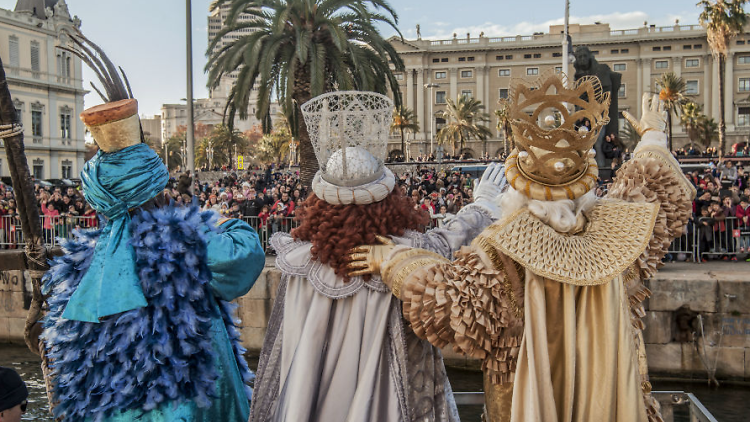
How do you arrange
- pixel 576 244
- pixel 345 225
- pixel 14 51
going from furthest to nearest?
pixel 14 51 < pixel 345 225 < pixel 576 244

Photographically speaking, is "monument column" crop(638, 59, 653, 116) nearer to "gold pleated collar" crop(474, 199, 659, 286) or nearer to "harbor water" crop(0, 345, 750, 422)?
"harbor water" crop(0, 345, 750, 422)

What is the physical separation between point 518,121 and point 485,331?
2.58 feet

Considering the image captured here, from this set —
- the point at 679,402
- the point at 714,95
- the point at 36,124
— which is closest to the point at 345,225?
the point at 679,402

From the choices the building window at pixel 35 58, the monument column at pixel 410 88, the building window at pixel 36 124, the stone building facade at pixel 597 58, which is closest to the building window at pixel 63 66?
the building window at pixel 35 58

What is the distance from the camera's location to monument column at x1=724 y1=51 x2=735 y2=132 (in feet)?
238

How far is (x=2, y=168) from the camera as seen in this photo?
45594 millimetres

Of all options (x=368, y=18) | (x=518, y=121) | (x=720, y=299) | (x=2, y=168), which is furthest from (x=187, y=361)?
(x=2, y=168)

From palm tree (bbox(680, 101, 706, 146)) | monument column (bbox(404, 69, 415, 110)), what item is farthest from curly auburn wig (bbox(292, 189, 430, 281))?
monument column (bbox(404, 69, 415, 110))

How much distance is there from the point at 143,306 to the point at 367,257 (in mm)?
1075

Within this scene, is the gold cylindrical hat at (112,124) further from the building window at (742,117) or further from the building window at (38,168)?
the building window at (742,117)

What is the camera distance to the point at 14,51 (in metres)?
45.2

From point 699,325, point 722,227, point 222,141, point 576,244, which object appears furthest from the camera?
point 222,141

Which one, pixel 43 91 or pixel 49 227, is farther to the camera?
pixel 43 91

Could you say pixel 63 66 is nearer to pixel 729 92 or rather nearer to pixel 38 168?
pixel 38 168
